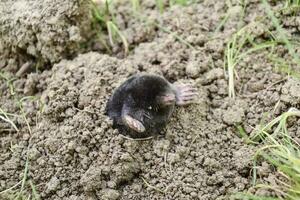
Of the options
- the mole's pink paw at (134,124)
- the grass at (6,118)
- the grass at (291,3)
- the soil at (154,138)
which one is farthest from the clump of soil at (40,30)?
the grass at (291,3)

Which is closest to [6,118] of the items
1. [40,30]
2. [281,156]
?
[40,30]

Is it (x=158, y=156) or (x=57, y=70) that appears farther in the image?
(x=57, y=70)

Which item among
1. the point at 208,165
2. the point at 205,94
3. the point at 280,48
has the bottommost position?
the point at 208,165

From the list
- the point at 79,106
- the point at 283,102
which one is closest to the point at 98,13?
the point at 79,106

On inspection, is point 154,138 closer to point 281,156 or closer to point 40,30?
point 281,156

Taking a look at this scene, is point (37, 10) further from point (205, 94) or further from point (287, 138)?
point (287, 138)

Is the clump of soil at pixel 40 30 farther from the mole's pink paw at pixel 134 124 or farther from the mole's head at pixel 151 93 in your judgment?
the mole's pink paw at pixel 134 124

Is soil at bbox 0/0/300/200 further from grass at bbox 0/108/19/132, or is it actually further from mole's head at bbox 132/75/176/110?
mole's head at bbox 132/75/176/110
